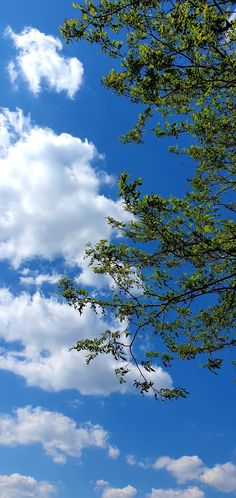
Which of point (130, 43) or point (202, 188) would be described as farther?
point (202, 188)

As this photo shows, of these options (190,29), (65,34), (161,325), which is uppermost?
Answer: (65,34)

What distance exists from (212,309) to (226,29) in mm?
7172

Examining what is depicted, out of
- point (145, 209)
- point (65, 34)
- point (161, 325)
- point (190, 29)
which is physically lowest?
point (161, 325)

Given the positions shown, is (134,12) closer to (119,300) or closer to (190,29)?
(190,29)

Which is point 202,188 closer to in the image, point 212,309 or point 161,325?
point 212,309

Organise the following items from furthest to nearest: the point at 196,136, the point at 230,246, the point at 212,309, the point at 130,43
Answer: the point at 196,136, the point at 212,309, the point at 130,43, the point at 230,246

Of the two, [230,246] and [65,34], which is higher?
[65,34]

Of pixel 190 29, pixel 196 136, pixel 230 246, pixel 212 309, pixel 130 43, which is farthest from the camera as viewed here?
pixel 196 136

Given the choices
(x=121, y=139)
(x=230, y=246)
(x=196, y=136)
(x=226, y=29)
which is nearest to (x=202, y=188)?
(x=196, y=136)

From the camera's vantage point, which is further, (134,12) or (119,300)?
(119,300)

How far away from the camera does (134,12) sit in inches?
434

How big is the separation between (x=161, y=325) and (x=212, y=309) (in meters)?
2.04

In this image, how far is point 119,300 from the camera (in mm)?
11875

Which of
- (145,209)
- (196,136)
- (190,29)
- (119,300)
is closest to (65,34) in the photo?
(190,29)
